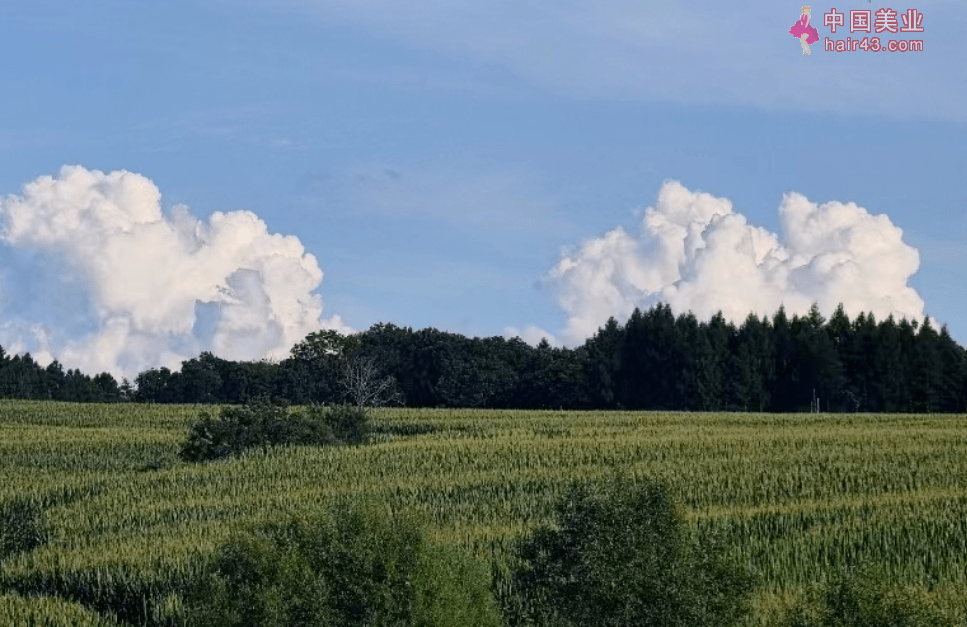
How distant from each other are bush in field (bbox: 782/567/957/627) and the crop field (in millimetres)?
2670

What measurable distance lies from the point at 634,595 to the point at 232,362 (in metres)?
126

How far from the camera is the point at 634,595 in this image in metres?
14.6

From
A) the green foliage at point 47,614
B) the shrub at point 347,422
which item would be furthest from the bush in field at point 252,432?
the green foliage at point 47,614

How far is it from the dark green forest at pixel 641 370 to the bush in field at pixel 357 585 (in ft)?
292

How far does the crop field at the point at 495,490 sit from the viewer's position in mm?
24469

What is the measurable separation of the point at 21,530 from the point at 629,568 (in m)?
24.4

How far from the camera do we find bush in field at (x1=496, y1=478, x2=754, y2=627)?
47.8 feet

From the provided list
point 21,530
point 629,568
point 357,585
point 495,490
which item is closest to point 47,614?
point 357,585

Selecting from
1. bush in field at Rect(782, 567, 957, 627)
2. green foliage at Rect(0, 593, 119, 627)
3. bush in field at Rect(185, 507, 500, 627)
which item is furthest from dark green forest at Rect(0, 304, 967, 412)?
bush in field at Rect(782, 567, 957, 627)

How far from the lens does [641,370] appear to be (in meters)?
118

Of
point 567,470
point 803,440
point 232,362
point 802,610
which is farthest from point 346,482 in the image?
point 232,362

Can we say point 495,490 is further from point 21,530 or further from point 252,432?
point 252,432

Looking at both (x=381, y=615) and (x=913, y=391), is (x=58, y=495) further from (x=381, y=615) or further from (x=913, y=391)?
(x=913, y=391)

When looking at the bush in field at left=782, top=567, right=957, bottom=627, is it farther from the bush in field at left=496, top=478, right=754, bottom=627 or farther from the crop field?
the crop field
